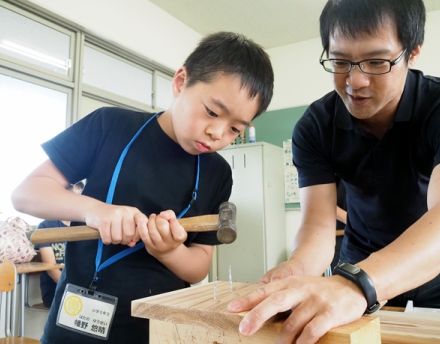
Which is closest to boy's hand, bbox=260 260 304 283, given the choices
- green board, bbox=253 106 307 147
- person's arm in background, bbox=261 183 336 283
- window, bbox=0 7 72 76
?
person's arm in background, bbox=261 183 336 283

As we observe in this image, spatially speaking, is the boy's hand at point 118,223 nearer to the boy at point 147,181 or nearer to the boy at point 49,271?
the boy at point 147,181

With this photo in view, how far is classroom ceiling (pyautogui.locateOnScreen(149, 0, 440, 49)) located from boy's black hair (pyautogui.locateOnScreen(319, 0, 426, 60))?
364 centimetres

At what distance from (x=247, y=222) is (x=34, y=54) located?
111 inches

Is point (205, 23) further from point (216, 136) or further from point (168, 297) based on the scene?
point (168, 297)

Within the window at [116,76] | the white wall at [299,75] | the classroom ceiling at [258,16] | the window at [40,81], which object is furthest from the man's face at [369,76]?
the white wall at [299,75]

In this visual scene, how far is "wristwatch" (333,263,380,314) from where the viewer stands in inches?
26.2

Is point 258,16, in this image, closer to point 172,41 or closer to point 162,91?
point 172,41

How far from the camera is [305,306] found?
0.61 meters

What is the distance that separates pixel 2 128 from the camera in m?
3.14

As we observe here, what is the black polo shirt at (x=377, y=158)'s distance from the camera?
1.22 m

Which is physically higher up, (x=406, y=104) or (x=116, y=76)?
(x=116, y=76)

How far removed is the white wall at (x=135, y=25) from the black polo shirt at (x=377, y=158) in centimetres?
249

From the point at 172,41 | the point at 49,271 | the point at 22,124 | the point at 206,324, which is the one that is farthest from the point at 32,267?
the point at 172,41

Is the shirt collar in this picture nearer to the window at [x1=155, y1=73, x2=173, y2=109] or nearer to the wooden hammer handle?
the wooden hammer handle
